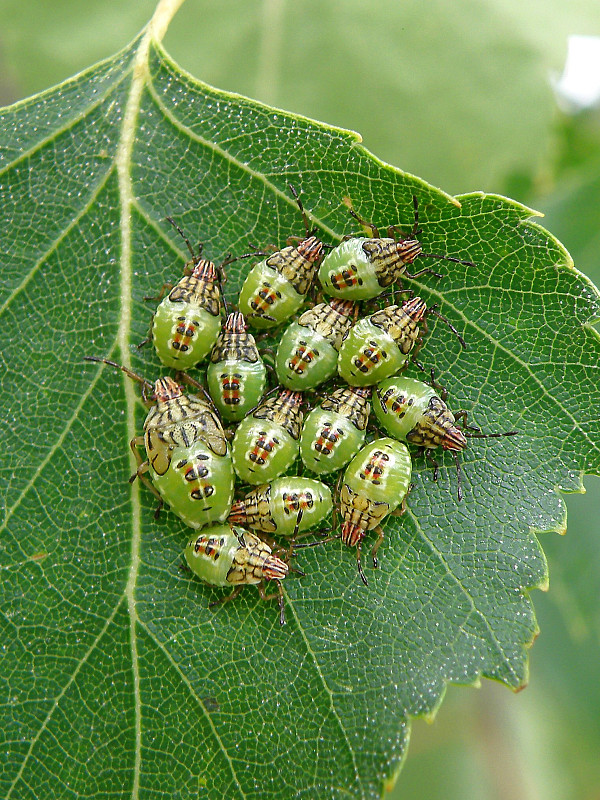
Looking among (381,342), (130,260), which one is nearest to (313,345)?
(381,342)

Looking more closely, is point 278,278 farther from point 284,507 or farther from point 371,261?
point 284,507

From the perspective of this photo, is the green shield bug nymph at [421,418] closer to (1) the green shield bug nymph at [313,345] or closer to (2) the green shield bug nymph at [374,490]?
(2) the green shield bug nymph at [374,490]

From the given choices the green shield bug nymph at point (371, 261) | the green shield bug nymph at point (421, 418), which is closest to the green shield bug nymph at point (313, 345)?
the green shield bug nymph at point (371, 261)

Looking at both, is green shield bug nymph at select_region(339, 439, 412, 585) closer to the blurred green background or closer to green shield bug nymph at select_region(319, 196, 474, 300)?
green shield bug nymph at select_region(319, 196, 474, 300)

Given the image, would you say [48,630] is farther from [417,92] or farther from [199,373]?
[417,92]

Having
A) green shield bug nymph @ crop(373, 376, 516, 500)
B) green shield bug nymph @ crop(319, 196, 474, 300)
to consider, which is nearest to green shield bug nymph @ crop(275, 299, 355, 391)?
green shield bug nymph @ crop(319, 196, 474, 300)

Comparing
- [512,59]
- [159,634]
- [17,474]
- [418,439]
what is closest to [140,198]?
[17,474]
